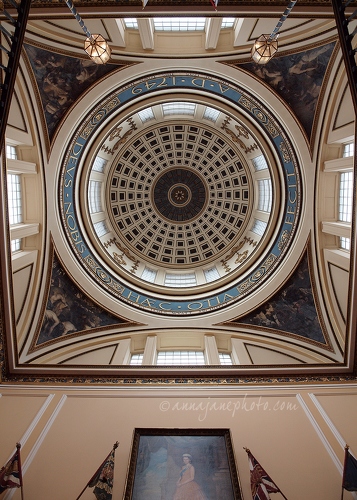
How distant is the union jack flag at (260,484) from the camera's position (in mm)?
5922

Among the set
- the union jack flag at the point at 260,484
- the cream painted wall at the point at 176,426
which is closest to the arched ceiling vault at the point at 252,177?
the cream painted wall at the point at 176,426

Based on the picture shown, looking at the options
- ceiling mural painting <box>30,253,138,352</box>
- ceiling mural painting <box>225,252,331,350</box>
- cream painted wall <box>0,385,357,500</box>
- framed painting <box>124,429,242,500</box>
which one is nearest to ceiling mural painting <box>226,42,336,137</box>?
ceiling mural painting <box>225,252,331,350</box>

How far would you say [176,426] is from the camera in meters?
8.12

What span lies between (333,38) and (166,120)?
9.86 meters

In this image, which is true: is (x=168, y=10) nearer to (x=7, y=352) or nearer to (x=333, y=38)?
(x=333, y=38)

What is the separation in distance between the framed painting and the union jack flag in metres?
0.36

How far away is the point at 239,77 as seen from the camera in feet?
40.2

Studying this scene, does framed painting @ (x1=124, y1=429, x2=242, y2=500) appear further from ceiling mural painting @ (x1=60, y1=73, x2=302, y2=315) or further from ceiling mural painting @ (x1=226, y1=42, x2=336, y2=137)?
ceiling mural painting @ (x1=226, y1=42, x2=336, y2=137)

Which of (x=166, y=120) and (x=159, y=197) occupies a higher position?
(x=166, y=120)

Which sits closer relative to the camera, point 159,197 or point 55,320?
point 55,320

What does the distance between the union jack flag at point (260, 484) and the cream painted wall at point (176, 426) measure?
473 millimetres

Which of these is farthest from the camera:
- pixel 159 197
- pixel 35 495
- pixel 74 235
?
pixel 159 197

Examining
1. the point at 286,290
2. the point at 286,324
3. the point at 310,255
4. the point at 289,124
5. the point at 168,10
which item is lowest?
the point at 286,324

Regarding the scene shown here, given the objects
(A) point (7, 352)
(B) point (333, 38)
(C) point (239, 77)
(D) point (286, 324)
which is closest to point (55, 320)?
(A) point (7, 352)
